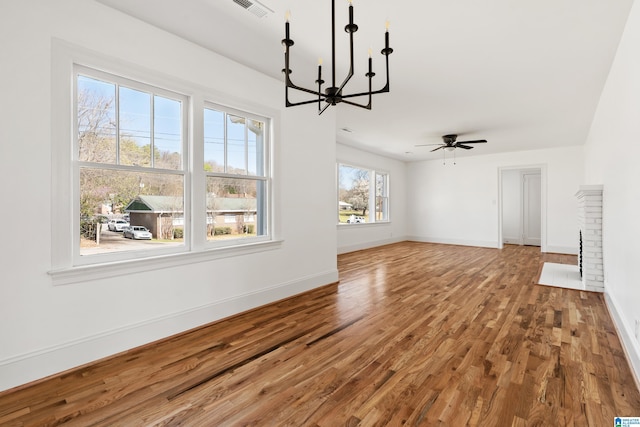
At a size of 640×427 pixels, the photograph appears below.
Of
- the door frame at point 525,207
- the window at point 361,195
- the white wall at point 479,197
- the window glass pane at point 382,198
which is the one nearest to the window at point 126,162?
the window at point 361,195

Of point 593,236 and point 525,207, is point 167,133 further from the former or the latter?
point 525,207

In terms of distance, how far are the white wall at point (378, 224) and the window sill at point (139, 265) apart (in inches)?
177

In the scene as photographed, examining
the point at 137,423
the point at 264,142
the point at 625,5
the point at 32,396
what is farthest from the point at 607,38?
the point at 32,396

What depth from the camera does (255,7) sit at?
2404 mm

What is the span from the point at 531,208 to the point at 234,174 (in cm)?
959

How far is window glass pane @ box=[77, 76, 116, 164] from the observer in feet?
7.70

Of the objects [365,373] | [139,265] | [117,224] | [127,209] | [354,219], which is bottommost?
→ [365,373]

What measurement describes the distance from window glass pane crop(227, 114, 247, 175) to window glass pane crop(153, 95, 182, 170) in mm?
542

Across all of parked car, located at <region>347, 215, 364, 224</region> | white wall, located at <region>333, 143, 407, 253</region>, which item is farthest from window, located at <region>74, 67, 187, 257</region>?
parked car, located at <region>347, 215, 364, 224</region>

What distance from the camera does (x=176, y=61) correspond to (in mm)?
2818

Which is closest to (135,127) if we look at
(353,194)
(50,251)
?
(50,251)

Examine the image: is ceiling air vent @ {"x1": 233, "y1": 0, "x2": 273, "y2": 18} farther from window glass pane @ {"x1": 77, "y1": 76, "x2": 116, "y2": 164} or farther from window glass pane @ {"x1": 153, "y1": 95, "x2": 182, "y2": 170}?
window glass pane @ {"x1": 77, "y1": 76, "x2": 116, "y2": 164}

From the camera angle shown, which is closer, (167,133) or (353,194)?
(167,133)

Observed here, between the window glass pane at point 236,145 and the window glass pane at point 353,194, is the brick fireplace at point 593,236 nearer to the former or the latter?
the window glass pane at point 236,145
